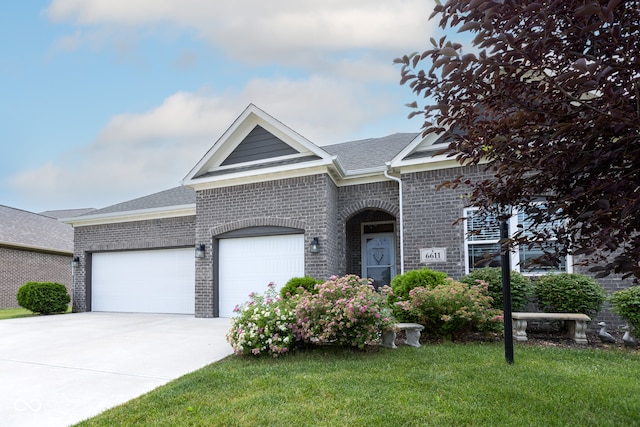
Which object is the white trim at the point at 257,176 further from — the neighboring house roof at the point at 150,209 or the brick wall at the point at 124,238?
the brick wall at the point at 124,238

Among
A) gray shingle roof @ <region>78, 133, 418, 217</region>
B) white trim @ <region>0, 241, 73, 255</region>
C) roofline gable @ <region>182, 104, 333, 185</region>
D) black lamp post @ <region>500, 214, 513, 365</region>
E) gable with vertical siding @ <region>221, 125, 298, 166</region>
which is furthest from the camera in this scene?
white trim @ <region>0, 241, 73, 255</region>

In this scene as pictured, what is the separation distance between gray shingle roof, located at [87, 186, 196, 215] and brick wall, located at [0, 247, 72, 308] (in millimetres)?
7431

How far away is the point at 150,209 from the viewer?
13477 mm

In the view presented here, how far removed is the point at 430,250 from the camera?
386 inches

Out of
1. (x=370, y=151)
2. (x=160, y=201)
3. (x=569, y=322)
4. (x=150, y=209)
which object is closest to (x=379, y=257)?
(x=370, y=151)

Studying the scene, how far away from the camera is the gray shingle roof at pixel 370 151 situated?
38.1 ft

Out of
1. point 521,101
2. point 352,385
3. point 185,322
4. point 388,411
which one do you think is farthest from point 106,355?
point 521,101

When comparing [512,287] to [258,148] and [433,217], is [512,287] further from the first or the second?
[258,148]

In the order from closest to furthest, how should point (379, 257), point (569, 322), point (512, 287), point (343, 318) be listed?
point (343, 318) → point (569, 322) → point (512, 287) → point (379, 257)

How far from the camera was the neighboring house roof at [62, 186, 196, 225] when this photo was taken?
43.0 ft

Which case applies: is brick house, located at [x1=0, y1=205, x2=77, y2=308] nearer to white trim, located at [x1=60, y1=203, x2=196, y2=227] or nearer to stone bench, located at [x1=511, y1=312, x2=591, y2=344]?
white trim, located at [x1=60, y1=203, x2=196, y2=227]

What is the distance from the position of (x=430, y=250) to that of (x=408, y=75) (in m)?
7.77

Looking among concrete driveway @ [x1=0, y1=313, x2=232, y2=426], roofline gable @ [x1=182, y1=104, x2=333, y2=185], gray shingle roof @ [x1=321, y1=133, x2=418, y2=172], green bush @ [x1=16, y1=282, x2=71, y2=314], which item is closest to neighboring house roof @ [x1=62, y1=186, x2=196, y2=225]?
roofline gable @ [x1=182, y1=104, x2=333, y2=185]

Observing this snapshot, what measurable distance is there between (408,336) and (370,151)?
24.3ft
